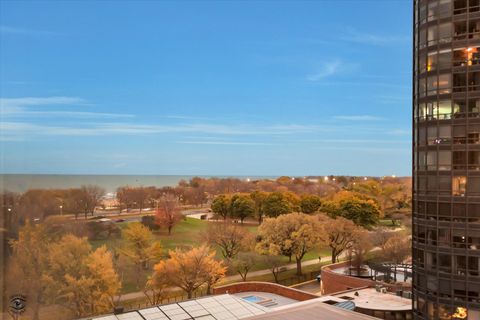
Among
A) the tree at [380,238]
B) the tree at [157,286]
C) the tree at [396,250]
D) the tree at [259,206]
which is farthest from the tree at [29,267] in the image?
the tree at [259,206]

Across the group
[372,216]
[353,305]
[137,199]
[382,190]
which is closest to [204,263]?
[353,305]

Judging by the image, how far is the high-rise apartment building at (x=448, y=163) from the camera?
11531mm

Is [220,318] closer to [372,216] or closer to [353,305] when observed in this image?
[353,305]

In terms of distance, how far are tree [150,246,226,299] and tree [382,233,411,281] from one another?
1165 centimetres

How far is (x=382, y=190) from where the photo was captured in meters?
60.2

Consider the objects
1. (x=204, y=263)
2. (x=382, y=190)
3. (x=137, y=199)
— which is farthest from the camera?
(x=382, y=190)

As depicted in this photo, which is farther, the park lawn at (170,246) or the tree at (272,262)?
the tree at (272,262)

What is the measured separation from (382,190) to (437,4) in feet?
166

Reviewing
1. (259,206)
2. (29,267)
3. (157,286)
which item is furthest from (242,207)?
(29,267)

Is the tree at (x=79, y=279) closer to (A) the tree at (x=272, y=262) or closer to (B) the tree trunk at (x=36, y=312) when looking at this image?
(B) the tree trunk at (x=36, y=312)

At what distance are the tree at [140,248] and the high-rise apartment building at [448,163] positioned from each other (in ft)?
61.9

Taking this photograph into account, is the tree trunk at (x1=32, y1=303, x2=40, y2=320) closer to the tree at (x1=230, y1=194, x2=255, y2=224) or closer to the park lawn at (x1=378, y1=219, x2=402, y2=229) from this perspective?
the tree at (x1=230, y1=194, x2=255, y2=224)

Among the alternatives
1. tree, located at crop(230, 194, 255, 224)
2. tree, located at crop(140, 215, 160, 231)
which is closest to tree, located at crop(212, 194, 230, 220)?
tree, located at crop(230, 194, 255, 224)

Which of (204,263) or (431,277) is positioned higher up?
(431,277)
